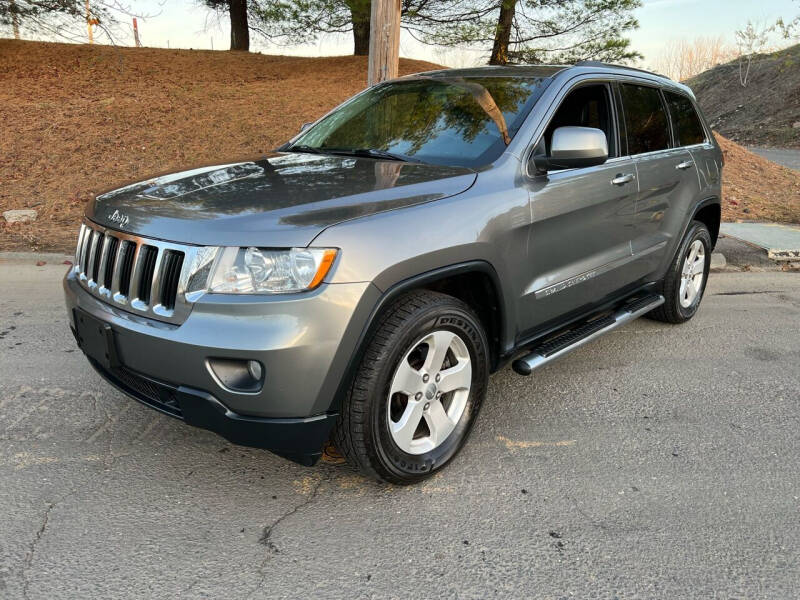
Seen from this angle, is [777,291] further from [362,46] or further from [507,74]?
[362,46]

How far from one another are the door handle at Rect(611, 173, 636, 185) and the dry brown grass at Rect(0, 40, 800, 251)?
5.29 metres

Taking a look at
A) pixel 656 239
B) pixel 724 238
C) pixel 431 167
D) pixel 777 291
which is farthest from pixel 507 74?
pixel 724 238

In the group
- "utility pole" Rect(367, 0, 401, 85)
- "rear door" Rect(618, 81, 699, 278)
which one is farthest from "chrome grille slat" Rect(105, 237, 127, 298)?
"utility pole" Rect(367, 0, 401, 85)

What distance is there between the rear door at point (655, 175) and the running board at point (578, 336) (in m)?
0.21

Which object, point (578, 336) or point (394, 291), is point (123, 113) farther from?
point (394, 291)

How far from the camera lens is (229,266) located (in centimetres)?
237

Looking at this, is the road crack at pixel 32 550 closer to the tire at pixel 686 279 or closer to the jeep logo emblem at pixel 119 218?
the jeep logo emblem at pixel 119 218

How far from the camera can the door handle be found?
3813 mm

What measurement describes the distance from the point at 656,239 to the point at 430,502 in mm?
2524

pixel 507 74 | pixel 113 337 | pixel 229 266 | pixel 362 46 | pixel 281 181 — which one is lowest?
pixel 113 337

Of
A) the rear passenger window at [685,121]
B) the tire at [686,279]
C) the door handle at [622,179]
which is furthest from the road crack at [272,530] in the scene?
the rear passenger window at [685,121]

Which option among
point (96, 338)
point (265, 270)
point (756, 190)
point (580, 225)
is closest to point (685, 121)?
point (580, 225)

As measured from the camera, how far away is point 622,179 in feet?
12.7

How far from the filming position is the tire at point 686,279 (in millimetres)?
4820
